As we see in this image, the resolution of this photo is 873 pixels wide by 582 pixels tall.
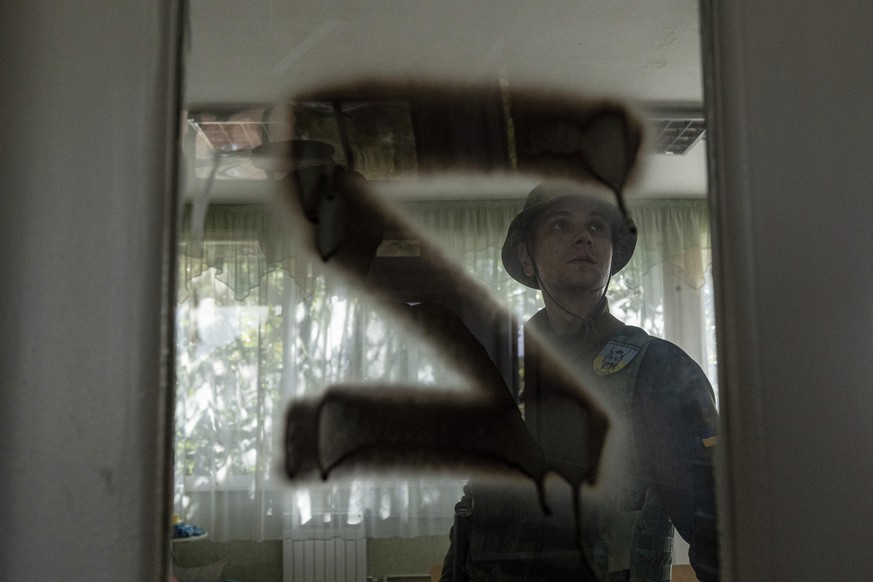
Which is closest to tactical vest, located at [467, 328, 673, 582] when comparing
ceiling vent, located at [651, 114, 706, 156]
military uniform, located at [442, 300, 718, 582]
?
military uniform, located at [442, 300, 718, 582]

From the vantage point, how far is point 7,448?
473 millimetres

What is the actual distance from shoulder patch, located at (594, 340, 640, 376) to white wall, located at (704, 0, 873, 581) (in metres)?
0.07

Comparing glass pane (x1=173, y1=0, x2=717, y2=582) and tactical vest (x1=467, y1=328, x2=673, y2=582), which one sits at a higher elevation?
glass pane (x1=173, y1=0, x2=717, y2=582)

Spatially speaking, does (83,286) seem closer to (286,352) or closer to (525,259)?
(286,352)

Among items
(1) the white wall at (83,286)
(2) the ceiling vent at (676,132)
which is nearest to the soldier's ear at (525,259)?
(2) the ceiling vent at (676,132)

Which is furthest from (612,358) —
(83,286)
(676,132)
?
(83,286)

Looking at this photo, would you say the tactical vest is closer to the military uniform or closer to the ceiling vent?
the military uniform

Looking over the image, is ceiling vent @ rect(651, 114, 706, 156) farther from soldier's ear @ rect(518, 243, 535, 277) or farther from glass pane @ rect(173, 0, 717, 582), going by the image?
soldier's ear @ rect(518, 243, 535, 277)

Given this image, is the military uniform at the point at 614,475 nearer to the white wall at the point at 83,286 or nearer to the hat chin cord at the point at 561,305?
the hat chin cord at the point at 561,305

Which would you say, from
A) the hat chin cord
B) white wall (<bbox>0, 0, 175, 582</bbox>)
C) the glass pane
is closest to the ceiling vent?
the glass pane

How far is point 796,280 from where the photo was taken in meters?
0.52

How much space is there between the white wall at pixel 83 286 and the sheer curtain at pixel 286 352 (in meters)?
0.03

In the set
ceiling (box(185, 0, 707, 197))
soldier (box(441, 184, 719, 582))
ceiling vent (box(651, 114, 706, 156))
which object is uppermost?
ceiling (box(185, 0, 707, 197))

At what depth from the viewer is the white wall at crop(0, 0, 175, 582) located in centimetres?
47
